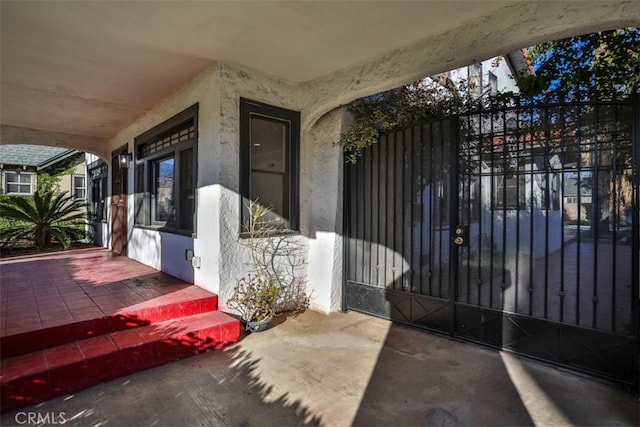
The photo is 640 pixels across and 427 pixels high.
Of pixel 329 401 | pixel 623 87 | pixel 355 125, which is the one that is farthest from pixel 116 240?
pixel 623 87

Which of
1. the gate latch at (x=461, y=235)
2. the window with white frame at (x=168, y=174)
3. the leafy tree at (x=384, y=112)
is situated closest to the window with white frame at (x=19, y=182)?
the window with white frame at (x=168, y=174)

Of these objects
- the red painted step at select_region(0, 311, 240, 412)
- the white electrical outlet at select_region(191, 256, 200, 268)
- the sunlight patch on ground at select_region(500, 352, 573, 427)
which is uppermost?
the white electrical outlet at select_region(191, 256, 200, 268)

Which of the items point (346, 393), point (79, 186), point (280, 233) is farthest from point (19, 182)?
point (346, 393)

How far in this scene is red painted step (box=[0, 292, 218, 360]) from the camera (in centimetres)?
251

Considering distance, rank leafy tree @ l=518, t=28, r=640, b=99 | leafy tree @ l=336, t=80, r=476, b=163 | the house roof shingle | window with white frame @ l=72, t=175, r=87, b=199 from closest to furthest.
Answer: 1. leafy tree @ l=518, t=28, r=640, b=99
2. leafy tree @ l=336, t=80, r=476, b=163
3. the house roof shingle
4. window with white frame @ l=72, t=175, r=87, b=199

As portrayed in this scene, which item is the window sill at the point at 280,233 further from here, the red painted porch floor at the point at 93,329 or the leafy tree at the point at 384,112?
the leafy tree at the point at 384,112

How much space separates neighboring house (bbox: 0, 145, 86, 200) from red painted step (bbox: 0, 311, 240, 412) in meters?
9.23

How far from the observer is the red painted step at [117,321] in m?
2.51

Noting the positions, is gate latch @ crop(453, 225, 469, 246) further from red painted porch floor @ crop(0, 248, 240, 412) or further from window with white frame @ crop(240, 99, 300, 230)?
red painted porch floor @ crop(0, 248, 240, 412)

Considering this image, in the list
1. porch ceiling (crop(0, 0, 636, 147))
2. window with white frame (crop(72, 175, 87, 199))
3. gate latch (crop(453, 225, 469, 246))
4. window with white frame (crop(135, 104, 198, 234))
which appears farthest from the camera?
window with white frame (crop(72, 175, 87, 199))

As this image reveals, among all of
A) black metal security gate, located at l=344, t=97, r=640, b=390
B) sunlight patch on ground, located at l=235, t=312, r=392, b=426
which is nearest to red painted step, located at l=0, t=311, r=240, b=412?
sunlight patch on ground, located at l=235, t=312, r=392, b=426

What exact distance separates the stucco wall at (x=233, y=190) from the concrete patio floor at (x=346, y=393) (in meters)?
1.04

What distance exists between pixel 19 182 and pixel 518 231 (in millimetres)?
14219

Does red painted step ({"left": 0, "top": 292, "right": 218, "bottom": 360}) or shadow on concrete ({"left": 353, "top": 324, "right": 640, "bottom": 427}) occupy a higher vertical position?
red painted step ({"left": 0, "top": 292, "right": 218, "bottom": 360})
